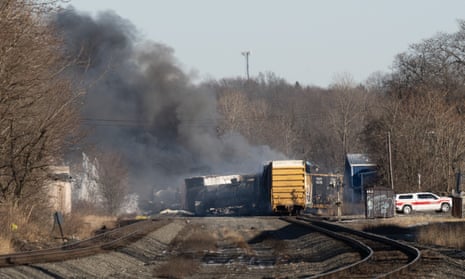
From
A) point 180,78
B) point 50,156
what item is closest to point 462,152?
point 180,78

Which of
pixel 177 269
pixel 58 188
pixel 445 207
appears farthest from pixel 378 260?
pixel 445 207

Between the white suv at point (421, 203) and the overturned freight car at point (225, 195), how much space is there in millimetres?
9712

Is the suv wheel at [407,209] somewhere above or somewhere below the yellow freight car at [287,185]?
below

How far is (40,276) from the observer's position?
17.6 meters

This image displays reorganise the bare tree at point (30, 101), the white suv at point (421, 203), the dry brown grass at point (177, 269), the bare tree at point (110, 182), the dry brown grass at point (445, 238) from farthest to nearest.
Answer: the bare tree at point (110, 182) < the white suv at point (421, 203) < the bare tree at point (30, 101) < the dry brown grass at point (445, 238) < the dry brown grass at point (177, 269)

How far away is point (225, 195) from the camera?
66125 millimetres

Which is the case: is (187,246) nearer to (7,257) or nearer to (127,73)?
(7,257)

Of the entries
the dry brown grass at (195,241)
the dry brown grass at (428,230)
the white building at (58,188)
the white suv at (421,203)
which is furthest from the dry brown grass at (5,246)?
the white suv at (421,203)

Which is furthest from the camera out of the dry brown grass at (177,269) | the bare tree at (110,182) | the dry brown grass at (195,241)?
the bare tree at (110,182)

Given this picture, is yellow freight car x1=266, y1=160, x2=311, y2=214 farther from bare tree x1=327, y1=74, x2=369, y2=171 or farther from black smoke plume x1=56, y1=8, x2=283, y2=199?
bare tree x1=327, y1=74, x2=369, y2=171

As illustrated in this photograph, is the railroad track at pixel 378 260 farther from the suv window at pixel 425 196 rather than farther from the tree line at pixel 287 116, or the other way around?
the suv window at pixel 425 196

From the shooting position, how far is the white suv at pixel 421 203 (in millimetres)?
54250

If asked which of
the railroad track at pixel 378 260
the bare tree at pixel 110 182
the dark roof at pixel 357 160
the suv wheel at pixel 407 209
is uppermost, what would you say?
the dark roof at pixel 357 160

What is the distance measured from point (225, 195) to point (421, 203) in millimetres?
16971
